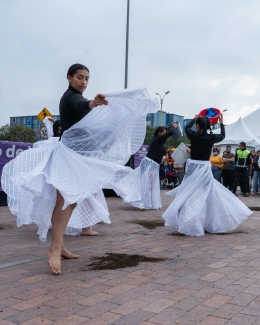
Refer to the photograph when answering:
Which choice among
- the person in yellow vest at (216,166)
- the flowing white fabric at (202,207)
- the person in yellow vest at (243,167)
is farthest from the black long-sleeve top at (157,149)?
the person in yellow vest at (243,167)

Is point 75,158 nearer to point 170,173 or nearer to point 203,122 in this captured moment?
point 203,122

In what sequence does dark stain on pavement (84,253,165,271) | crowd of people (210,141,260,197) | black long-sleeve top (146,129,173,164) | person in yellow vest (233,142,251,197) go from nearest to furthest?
A: dark stain on pavement (84,253,165,271)
black long-sleeve top (146,129,173,164)
crowd of people (210,141,260,197)
person in yellow vest (233,142,251,197)

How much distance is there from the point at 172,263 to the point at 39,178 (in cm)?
157

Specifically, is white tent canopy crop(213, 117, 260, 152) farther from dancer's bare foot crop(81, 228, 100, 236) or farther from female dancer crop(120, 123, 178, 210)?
dancer's bare foot crop(81, 228, 100, 236)

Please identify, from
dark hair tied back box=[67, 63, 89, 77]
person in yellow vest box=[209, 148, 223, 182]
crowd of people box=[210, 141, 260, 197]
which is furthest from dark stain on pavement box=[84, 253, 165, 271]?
crowd of people box=[210, 141, 260, 197]

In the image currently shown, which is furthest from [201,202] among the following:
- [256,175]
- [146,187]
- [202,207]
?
[256,175]

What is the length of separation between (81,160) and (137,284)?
1.24 metres

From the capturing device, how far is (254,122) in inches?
923

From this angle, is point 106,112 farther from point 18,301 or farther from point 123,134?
point 18,301

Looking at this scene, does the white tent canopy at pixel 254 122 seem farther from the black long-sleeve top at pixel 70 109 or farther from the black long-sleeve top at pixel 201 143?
the black long-sleeve top at pixel 70 109

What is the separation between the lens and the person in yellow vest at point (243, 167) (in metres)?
15.9

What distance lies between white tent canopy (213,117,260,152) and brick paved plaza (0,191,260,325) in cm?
1463

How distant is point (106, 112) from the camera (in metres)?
4.19

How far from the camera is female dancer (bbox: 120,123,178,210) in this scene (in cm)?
943
